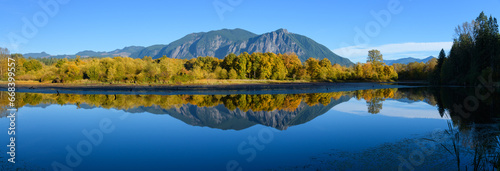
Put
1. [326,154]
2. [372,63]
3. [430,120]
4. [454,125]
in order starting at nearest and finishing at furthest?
1. [326,154]
2. [454,125]
3. [430,120]
4. [372,63]

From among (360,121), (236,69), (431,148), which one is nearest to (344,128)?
(360,121)

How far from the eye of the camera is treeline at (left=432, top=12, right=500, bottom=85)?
64.3m

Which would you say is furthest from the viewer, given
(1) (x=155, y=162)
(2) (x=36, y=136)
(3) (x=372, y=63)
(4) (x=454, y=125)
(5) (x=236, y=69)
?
(3) (x=372, y=63)

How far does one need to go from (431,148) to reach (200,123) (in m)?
14.4

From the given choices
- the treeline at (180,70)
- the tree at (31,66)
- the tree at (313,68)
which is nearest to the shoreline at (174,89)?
the treeline at (180,70)

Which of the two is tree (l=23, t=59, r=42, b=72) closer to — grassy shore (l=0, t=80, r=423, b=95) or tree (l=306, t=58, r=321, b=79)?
grassy shore (l=0, t=80, r=423, b=95)

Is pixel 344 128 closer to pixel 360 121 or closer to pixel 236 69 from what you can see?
pixel 360 121

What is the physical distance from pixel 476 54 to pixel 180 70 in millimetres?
78140

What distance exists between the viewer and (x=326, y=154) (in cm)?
1215

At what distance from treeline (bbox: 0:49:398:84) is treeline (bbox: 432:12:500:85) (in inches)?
1969

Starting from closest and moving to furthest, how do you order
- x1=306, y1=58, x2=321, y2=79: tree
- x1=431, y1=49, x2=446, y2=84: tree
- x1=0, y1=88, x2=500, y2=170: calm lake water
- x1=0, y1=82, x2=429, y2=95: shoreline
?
x1=0, y1=88, x2=500, y2=170: calm lake water
x1=0, y1=82, x2=429, y2=95: shoreline
x1=431, y1=49, x2=446, y2=84: tree
x1=306, y1=58, x2=321, y2=79: tree

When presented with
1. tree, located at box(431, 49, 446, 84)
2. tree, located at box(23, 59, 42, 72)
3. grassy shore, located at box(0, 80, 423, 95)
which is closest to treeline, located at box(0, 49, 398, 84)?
tree, located at box(23, 59, 42, 72)

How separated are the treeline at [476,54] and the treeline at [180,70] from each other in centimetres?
5001

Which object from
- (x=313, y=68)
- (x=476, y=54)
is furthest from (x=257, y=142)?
(x=313, y=68)
